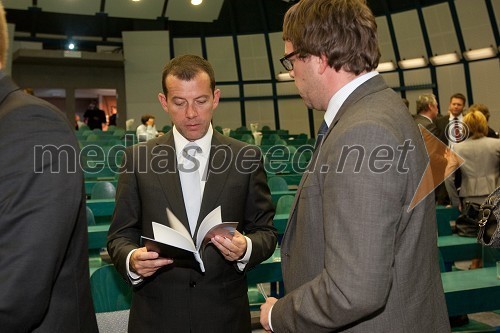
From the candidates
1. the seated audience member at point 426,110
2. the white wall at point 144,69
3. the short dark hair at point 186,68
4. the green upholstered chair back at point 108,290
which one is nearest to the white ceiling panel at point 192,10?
the white wall at point 144,69

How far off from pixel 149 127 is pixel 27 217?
401 inches

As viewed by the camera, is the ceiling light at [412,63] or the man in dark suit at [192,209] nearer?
the man in dark suit at [192,209]

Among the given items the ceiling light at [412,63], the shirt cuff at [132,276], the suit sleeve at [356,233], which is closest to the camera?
the suit sleeve at [356,233]

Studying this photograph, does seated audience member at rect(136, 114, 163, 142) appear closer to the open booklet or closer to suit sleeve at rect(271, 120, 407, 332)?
the open booklet

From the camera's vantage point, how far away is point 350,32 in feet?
4.41

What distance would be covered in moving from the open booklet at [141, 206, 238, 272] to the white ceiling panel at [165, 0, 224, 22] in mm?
14523

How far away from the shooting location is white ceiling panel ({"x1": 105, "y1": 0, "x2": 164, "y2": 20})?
48.1 ft

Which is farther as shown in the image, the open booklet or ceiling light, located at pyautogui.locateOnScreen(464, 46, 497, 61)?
ceiling light, located at pyautogui.locateOnScreen(464, 46, 497, 61)

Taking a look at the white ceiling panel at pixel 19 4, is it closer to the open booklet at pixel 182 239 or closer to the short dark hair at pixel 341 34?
the open booklet at pixel 182 239

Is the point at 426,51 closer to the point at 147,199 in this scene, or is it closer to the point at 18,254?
the point at 147,199

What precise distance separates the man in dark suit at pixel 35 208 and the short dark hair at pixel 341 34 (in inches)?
26.9

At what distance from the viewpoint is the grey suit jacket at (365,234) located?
1154mm

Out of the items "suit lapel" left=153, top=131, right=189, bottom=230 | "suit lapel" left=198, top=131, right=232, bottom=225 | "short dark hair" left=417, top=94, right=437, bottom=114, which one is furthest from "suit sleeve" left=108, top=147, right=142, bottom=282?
"short dark hair" left=417, top=94, right=437, bottom=114

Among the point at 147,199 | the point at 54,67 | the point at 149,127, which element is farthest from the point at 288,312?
the point at 54,67
